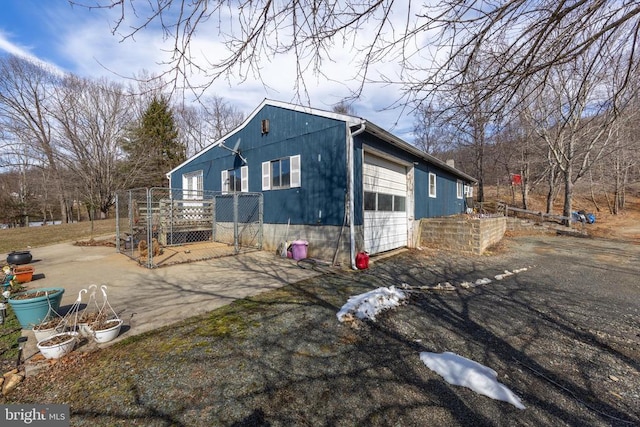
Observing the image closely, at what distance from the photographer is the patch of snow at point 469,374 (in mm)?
2225

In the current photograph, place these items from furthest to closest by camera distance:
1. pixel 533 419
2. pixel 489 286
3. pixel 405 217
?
pixel 405 217 → pixel 489 286 → pixel 533 419

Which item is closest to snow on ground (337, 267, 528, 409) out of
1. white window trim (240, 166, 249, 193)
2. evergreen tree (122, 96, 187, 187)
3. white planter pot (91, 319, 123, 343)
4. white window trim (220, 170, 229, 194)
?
white planter pot (91, 319, 123, 343)

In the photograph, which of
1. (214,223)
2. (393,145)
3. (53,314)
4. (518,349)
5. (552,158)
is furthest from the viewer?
(552,158)

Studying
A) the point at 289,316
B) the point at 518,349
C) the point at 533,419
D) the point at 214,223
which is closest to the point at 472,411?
the point at 533,419

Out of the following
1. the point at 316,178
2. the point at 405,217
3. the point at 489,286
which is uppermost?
the point at 316,178

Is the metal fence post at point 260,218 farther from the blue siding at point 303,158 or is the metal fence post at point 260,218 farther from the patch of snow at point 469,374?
the patch of snow at point 469,374

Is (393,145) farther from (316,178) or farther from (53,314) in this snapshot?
(53,314)

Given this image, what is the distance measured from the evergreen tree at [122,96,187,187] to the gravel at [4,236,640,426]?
2084 cm

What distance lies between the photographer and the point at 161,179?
75.8ft

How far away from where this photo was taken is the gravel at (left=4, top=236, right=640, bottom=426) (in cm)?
201

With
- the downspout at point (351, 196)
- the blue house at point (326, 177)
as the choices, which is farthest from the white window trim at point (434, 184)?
the downspout at point (351, 196)

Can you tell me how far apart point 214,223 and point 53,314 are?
7.70 metres

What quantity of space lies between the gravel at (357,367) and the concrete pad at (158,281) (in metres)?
0.51

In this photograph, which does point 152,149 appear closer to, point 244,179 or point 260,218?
point 244,179
